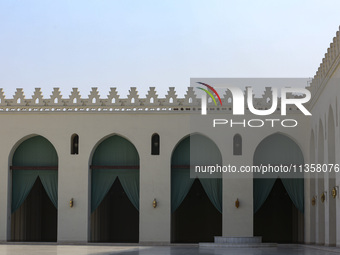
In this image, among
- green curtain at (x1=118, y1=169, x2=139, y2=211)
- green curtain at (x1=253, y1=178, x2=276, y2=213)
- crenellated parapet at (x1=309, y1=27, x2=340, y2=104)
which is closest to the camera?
crenellated parapet at (x1=309, y1=27, x2=340, y2=104)

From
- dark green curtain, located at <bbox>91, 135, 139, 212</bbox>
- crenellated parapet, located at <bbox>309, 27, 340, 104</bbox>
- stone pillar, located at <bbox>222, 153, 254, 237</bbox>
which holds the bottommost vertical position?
stone pillar, located at <bbox>222, 153, 254, 237</bbox>

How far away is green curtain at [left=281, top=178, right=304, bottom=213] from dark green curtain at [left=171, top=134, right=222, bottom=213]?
7.72ft

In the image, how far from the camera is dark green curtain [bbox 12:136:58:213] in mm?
26969

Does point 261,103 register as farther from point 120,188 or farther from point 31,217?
point 31,217

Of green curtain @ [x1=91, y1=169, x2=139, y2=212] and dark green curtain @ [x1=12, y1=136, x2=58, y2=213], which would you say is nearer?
green curtain @ [x1=91, y1=169, x2=139, y2=212]

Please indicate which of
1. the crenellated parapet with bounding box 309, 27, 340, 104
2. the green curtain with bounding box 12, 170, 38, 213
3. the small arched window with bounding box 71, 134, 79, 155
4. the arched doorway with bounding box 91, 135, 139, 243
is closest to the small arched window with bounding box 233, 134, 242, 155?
the crenellated parapet with bounding box 309, 27, 340, 104

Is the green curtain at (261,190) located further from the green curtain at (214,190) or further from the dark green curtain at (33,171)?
the dark green curtain at (33,171)

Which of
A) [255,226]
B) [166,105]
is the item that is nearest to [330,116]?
[166,105]

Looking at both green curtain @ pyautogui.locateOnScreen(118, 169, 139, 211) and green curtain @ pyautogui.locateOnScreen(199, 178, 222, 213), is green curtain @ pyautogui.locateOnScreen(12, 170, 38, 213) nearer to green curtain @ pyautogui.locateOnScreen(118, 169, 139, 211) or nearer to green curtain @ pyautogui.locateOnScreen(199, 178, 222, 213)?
green curtain @ pyautogui.locateOnScreen(118, 169, 139, 211)

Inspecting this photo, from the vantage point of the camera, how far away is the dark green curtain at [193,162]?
86.8ft

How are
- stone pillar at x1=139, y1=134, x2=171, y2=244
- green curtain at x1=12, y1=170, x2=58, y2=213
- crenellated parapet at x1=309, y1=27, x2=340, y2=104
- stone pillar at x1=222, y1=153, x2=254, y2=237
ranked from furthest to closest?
green curtain at x1=12, y1=170, x2=58, y2=213 → stone pillar at x1=139, y1=134, x2=171, y2=244 → stone pillar at x1=222, y1=153, x2=254, y2=237 → crenellated parapet at x1=309, y1=27, x2=340, y2=104

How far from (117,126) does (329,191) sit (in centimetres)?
838

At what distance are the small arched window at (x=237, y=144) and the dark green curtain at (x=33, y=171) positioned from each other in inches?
247

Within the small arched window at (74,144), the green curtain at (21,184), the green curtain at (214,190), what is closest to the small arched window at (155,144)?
the green curtain at (214,190)
